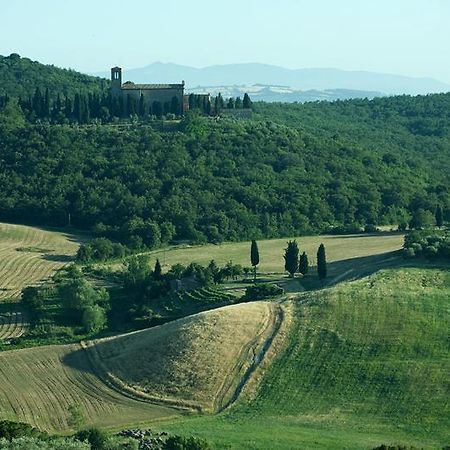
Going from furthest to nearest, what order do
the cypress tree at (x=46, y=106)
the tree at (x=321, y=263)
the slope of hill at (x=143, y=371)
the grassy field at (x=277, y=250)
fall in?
1. the cypress tree at (x=46, y=106)
2. the grassy field at (x=277, y=250)
3. the tree at (x=321, y=263)
4. the slope of hill at (x=143, y=371)

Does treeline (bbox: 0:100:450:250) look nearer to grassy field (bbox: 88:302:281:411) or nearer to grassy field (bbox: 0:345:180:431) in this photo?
grassy field (bbox: 88:302:281:411)

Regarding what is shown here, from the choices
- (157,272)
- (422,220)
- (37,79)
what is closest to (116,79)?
(37,79)

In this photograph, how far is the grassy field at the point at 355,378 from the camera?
36.1 m

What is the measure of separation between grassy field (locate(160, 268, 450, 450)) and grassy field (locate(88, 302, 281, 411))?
140 centimetres

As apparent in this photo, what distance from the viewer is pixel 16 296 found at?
59719mm

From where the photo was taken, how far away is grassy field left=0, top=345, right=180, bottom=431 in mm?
39656

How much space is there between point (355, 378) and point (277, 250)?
101ft

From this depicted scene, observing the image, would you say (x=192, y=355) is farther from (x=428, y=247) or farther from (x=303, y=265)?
(x=303, y=265)

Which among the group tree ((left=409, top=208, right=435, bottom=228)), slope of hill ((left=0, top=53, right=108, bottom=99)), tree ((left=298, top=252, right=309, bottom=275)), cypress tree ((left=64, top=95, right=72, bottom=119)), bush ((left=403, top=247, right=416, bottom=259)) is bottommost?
tree ((left=298, top=252, right=309, bottom=275))

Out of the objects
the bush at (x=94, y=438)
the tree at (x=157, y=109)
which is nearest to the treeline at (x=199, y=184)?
the tree at (x=157, y=109)

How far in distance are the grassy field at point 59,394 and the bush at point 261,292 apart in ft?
34.3

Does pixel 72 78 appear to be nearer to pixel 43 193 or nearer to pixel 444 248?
pixel 43 193

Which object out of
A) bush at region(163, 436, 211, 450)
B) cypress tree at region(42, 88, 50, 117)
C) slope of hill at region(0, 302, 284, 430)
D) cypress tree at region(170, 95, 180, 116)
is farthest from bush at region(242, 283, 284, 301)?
cypress tree at region(42, 88, 50, 117)

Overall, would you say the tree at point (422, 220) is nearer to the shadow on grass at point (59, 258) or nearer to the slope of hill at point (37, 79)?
the shadow on grass at point (59, 258)
